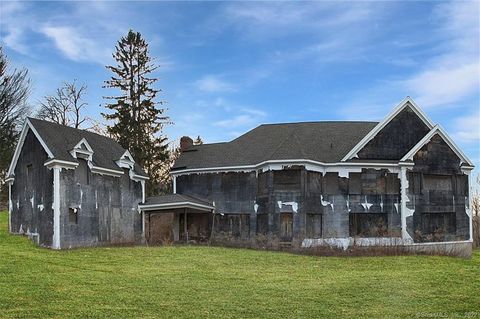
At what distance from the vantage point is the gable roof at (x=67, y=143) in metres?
28.7

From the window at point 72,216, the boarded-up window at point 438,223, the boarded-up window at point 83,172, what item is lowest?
the boarded-up window at point 438,223

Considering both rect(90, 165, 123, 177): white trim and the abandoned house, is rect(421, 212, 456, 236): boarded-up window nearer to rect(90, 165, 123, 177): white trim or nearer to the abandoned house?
the abandoned house

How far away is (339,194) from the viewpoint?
1347 inches

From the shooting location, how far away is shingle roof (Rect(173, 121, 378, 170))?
115ft

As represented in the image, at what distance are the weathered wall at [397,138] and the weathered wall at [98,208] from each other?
1470cm

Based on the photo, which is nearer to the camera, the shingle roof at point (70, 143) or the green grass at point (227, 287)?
the green grass at point (227, 287)

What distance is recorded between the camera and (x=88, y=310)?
12.9m

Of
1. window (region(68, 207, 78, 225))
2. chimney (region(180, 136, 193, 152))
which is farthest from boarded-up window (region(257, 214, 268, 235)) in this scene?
window (region(68, 207, 78, 225))

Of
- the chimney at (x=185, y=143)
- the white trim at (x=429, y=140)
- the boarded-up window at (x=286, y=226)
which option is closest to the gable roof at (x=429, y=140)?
the white trim at (x=429, y=140)

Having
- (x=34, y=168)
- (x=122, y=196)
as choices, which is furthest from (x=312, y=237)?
(x=34, y=168)

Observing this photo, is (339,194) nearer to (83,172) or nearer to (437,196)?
(437,196)

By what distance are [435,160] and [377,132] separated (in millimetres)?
4070

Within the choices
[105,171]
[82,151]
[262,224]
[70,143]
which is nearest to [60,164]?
[82,151]

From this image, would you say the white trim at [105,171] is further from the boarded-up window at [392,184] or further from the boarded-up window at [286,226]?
the boarded-up window at [392,184]
